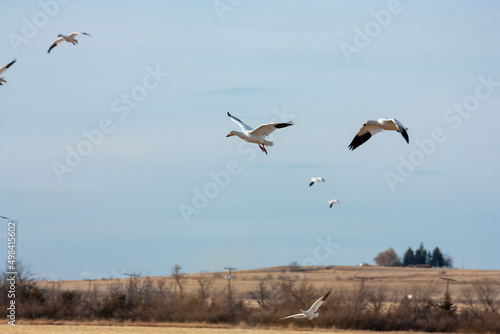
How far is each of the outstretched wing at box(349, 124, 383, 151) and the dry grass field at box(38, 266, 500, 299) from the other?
8588 centimetres

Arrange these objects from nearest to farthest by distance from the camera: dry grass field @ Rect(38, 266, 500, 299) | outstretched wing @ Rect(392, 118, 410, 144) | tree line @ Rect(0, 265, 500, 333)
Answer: outstretched wing @ Rect(392, 118, 410, 144)
tree line @ Rect(0, 265, 500, 333)
dry grass field @ Rect(38, 266, 500, 299)

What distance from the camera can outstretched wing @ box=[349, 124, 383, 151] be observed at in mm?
31562

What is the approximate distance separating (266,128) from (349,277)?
11504 cm

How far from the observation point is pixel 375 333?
6525 centimetres

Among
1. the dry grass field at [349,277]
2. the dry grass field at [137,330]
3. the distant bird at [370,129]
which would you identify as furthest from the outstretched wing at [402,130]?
the dry grass field at [349,277]

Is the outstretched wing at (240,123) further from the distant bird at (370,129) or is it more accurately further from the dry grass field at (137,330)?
the dry grass field at (137,330)

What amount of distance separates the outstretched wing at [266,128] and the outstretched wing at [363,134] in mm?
3079

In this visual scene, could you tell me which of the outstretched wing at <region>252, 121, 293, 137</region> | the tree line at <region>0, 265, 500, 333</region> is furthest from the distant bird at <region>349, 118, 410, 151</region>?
the tree line at <region>0, 265, 500, 333</region>

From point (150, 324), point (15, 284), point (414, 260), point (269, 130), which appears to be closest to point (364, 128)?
point (269, 130)

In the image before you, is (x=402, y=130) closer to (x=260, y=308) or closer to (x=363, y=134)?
(x=363, y=134)

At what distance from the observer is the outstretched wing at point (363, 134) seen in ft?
104

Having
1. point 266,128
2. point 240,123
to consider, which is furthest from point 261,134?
point 240,123

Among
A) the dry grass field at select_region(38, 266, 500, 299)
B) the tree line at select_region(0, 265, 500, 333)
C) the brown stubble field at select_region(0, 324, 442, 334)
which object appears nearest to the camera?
the brown stubble field at select_region(0, 324, 442, 334)

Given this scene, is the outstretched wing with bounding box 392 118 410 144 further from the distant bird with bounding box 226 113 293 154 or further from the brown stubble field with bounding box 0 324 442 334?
the brown stubble field with bounding box 0 324 442 334
